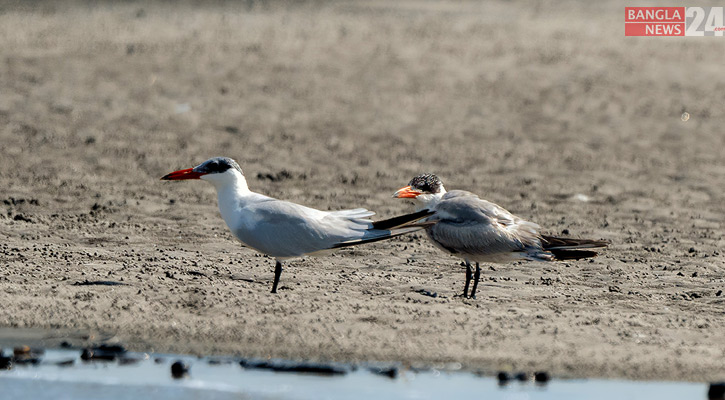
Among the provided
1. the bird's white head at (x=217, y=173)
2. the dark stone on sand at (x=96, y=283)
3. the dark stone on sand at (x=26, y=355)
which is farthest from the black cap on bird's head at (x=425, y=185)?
the dark stone on sand at (x=26, y=355)

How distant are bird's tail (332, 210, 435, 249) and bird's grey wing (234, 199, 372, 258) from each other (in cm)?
4

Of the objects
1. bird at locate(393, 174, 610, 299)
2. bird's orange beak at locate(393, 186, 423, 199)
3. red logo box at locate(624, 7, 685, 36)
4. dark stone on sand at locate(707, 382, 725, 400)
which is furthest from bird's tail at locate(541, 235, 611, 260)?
red logo box at locate(624, 7, 685, 36)

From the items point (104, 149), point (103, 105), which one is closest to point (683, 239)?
point (104, 149)

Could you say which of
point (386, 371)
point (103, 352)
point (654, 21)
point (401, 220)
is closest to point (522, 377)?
point (386, 371)

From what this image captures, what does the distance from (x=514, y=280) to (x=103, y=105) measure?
6346mm

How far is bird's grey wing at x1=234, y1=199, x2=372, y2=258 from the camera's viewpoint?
23.8 feet

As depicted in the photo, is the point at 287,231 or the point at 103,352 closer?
the point at 103,352

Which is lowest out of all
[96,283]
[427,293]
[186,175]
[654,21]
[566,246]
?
[427,293]

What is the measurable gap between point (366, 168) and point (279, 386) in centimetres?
559

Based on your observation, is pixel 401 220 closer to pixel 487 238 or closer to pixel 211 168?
pixel 487 238

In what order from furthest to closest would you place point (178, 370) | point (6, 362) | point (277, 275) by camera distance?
point (277, 275) < point (6, 362) < point (178, 370)

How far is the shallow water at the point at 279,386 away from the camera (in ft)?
19.1

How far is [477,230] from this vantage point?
7332 millimetres

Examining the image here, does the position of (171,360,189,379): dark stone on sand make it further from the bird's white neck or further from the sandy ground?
the bird's white neck
